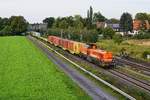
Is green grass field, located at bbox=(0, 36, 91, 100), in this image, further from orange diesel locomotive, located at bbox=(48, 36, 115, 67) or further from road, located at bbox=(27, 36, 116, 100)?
orange diesel locomotive, located at bbox=(48, 36, 115, 67)

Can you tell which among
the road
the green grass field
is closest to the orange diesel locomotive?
the road

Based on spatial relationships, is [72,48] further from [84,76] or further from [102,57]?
[84,76]

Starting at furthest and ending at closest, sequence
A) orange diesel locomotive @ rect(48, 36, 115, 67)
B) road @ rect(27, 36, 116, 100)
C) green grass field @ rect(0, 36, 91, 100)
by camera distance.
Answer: orange diesel locomotive @ rect(48, 36, 115, 67) → road @ rect(27, 36, 116, 100) → green grass field @ rect(0, 36, 91, 100)

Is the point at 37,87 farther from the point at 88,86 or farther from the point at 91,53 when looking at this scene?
the point at 91,53

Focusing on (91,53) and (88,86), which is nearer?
(88,86)

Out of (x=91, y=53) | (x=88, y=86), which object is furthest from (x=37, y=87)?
(x=91, y=53)

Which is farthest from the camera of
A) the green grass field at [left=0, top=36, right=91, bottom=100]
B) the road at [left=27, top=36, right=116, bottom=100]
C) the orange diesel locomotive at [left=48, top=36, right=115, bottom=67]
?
the orange diesel locomotive at [left=48, top=36, right=115, bottom=67]

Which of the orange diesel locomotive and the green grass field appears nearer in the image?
the green grass field

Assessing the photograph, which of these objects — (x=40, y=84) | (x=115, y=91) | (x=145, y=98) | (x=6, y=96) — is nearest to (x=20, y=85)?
(x=40, y=84)

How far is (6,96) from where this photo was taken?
26.6 m

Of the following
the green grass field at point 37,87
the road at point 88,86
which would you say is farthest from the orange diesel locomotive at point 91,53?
the green grass field at point 37,87

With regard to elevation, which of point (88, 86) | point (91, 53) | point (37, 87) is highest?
point (91, 53)

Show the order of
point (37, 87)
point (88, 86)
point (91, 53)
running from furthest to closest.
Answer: point (91, 53)
point (88, 86)
point (37, 87)

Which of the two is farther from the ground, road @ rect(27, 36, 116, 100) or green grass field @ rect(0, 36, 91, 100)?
green grass field @ rect(0, 36, 91, 100)
